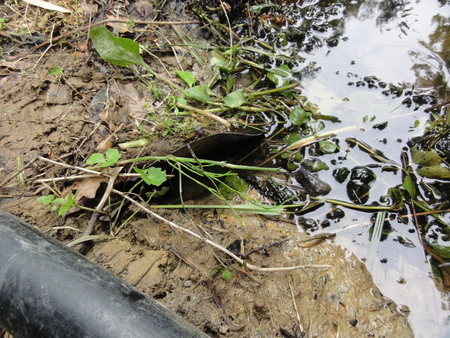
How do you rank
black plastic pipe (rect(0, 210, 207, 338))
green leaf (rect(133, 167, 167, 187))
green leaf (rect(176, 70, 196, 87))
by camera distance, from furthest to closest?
1. green leaf (rect(176, 70, 196, 87))
2. green leaf (rect(133, 167, 167, 187))
3. black plastic pipe (rect(0, 210, 207, 338))

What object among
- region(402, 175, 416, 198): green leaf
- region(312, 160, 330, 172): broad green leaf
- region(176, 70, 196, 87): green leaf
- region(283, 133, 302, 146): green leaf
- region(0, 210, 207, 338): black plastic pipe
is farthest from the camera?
region(176, 70, 196, 87): green leaf

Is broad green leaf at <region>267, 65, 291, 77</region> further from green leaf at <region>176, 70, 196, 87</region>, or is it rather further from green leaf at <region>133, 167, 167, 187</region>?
green leaf at <region>133, 167, 167, 187</region>

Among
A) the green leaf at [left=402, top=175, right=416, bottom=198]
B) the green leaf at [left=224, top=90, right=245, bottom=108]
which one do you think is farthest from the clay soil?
the green leaf at [left=402, top=175, right=416, bottom=198]

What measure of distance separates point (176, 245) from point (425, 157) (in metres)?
1.71

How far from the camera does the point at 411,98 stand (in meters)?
2.56

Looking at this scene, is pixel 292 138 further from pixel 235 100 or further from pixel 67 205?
pixel 67 205

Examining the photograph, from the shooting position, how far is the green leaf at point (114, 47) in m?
2.15

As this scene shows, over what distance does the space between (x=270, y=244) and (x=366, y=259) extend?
584 millimetres

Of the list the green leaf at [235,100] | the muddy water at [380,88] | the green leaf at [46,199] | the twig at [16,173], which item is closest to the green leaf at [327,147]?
the muddy water at [380,88]

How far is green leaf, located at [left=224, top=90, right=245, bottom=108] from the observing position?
2354 mm

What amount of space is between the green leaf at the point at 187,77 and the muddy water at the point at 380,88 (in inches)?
35.1

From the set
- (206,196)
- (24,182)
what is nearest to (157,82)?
(206,196)

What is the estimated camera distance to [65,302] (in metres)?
1.25

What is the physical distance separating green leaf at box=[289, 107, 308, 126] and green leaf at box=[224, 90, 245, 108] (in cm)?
37
